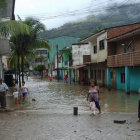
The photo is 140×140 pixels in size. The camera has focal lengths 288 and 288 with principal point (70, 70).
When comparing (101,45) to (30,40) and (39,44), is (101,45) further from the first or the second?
(30,40)

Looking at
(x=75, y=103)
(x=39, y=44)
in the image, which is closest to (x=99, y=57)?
(x=39, y=44)

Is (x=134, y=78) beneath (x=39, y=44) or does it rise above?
beneath

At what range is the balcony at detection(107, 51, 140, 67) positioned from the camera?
2295cm

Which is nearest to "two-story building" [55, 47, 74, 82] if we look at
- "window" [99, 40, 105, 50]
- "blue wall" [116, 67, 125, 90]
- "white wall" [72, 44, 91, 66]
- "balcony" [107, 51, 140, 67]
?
"white wall" [72, 44, 91, 66]

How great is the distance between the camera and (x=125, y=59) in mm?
25156

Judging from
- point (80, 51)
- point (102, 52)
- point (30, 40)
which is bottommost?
point (102, 52)

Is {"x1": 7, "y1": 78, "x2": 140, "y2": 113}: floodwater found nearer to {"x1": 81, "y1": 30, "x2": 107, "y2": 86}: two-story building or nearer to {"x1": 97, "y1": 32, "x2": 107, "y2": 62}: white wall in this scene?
{"x1": 97, "y1": 32, "x2": 107, "y2": 62}: white wall

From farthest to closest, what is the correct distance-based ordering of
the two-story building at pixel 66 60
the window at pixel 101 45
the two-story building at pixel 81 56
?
the two-story building at pixel 66 60, the two-story building at pixel 81 56, the window at pixel 101 45

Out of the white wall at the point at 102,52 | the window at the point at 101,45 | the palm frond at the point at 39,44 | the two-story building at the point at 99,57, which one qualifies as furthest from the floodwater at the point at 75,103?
the window at the point at 101,45

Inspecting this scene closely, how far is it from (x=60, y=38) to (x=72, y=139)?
65.4 meters

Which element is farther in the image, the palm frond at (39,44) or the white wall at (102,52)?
the white wall at (102,52)

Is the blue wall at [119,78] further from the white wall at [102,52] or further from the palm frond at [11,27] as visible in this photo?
the palm frond at [11,27]

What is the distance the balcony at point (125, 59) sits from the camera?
75.3ft

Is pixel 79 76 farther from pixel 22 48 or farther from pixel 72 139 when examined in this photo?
pixel 72 139
